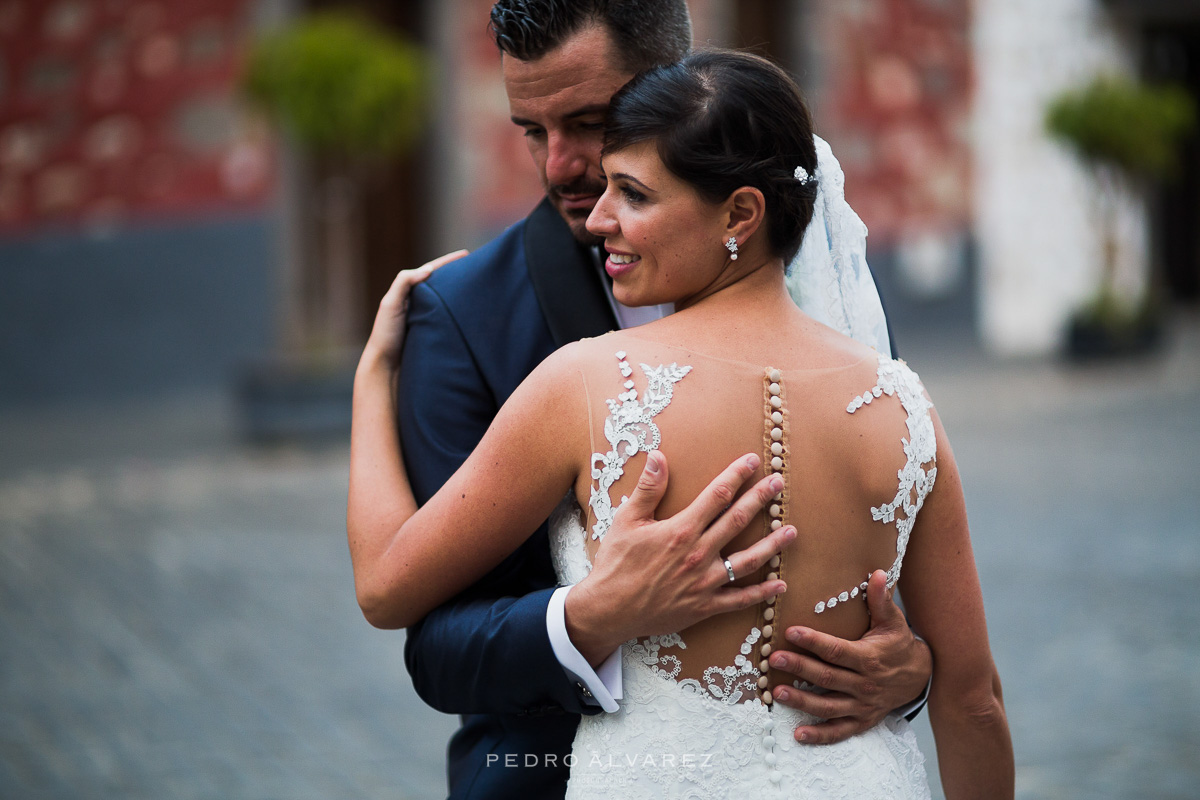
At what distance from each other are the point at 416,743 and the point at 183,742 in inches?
29.9

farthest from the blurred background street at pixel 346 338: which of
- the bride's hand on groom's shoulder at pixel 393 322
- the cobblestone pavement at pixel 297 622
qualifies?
the bride's hand on groom's shoulder at pixel 393 322

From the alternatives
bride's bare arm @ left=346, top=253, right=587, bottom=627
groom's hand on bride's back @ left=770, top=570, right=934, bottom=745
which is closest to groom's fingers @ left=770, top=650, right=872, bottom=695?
groom's hand on bride's back @ left=770, top=570, right=934, bottom=745

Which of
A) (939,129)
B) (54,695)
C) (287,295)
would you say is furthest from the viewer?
(939,129)

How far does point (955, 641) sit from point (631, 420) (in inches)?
24.2

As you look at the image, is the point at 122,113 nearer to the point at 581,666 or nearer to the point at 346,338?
the point at 346,338

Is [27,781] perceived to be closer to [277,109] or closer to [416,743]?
Result: [416,743]

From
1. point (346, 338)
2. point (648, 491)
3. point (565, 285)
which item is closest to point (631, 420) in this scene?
point (648, 491)

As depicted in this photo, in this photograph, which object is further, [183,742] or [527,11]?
[183,742]

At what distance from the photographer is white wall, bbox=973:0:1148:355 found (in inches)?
591

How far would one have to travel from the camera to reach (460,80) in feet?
38.4

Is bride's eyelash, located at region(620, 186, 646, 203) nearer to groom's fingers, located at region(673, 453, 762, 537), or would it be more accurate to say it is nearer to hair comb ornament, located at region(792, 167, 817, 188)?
hair comb ornament, located at region(792, 167, 817, 188)

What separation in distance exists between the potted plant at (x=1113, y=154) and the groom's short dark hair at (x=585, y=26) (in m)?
11.8

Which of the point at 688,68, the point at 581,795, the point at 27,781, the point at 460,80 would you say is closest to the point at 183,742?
the point at 27,781

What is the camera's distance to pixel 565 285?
6.37 ft
